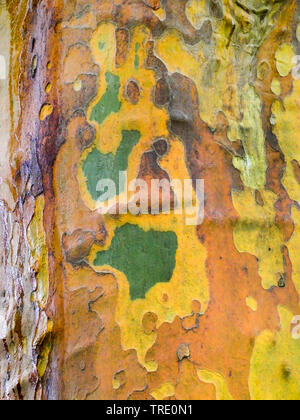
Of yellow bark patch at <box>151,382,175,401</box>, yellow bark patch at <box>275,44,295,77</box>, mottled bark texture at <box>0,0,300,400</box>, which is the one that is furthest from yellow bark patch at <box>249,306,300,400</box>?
yellow bark patch at <box>275,44,295,77</box>

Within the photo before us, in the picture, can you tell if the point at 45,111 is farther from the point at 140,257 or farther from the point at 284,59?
the point at 284,59

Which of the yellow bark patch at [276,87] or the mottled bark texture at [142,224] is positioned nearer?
the mottled bark texture at [142,224]

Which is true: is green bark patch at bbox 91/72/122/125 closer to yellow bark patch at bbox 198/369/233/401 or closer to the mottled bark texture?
the mottled bark texture

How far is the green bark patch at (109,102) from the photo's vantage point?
0.97 metres

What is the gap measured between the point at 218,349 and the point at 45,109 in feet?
1.71

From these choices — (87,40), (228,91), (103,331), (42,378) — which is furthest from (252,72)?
(42,378)

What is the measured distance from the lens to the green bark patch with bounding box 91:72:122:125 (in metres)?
0.97

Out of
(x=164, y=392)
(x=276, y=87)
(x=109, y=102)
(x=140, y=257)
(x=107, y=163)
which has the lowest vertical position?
(x=164, y=392)

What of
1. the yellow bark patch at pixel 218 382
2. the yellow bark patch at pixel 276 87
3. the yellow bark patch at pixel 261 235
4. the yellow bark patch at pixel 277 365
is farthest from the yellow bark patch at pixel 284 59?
the yellow bark patch at pixel 218 382

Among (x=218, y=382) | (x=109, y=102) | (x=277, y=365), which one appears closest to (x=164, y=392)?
(x=218, y=382)

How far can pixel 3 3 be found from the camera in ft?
4.00

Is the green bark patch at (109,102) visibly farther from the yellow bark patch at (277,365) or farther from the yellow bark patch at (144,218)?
the yellow bark patch at (277,365)

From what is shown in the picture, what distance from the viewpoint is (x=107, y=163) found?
37.8 inches

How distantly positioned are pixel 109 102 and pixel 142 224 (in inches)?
8.7
